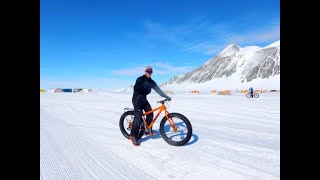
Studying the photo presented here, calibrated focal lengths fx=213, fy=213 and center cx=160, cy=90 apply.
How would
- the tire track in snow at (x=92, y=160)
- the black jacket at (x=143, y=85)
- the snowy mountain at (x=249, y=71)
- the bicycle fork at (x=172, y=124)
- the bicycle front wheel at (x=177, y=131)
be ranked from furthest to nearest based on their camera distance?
the snowy mountain at (x=249, y=71), the black jacket at (x=143, y=85), the bicycle fork at (x=172, y=124), the bicycle front wheel at (x=177, y=131), the tire track in snow at (x=92, y=160)

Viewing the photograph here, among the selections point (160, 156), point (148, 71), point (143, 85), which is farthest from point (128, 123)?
point (160, 156)

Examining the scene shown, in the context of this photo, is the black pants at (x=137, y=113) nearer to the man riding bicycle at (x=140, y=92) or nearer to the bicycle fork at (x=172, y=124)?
the man riding bicycle at (x=140, y=92)

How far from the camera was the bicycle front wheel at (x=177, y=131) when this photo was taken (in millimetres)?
5059

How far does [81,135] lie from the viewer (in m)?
6.20

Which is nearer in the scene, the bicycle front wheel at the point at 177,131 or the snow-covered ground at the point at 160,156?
the snow-covered ground at the point at 160,156

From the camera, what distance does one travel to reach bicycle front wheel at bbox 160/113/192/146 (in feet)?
16.6

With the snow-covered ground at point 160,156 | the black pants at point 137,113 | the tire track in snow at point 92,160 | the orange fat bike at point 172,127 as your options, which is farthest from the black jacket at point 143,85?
the tire track in snow at point 92,160

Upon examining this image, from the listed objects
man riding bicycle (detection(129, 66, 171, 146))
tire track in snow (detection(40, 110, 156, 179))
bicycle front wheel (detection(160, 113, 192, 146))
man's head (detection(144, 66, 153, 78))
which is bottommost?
tire track in snow (detection(40, 110, 156, 179))

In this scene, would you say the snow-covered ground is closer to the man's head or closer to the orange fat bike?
the orange fat bike

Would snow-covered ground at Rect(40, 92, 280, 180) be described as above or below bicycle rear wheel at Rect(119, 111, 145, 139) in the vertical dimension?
below

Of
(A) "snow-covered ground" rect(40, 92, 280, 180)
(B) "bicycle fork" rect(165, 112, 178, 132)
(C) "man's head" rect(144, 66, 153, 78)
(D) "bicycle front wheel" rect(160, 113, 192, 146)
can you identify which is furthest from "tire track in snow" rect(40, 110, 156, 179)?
(C) "man's head" rect(144, 66, 153, 78)
